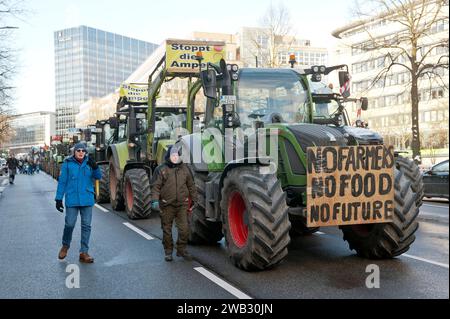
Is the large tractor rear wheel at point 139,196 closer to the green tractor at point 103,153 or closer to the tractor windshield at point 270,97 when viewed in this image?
the green tractor at point 103,153

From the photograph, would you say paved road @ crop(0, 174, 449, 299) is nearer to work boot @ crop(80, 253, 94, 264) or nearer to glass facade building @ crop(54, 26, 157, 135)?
work boot @ crop(80, 253, 94, 264)

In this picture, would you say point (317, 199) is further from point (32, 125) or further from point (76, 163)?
point (32, 125)

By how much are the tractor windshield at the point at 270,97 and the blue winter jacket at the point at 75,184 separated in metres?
2.45

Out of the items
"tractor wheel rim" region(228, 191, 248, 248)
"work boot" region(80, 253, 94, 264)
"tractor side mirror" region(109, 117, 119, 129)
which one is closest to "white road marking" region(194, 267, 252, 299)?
"tractor wheel rim" region(228, 191, 248, 248)

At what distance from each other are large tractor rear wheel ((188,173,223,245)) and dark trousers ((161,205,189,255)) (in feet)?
2.03

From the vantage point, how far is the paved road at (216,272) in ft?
18.4

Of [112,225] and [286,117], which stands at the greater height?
[286,117]

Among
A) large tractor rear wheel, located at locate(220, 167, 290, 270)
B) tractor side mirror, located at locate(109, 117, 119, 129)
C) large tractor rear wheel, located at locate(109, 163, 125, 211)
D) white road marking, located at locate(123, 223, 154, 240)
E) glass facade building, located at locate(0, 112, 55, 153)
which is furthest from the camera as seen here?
glass facade building, located at locate(0, 112, 55, 153)

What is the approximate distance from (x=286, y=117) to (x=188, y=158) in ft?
6.18

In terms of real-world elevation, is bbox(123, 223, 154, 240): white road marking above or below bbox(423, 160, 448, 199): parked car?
below

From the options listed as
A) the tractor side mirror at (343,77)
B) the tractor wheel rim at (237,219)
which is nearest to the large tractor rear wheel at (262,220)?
the tractor wheel rim at (237,219)

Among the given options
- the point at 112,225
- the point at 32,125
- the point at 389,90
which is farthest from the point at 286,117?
the point at 32,125

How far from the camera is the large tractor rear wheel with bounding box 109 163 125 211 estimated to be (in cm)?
1345

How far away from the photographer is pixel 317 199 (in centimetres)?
609
